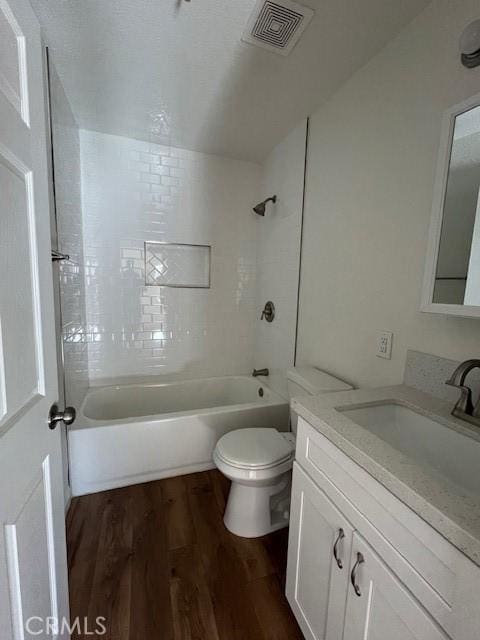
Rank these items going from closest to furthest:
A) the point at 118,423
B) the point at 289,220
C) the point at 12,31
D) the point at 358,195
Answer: the point at 12,31
the point at 358,195
the point at 118,423
the point at 289,220

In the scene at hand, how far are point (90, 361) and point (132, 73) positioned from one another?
6.46ft

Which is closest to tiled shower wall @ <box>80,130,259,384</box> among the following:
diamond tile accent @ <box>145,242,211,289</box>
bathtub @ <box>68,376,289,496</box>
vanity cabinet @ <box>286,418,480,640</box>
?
diamond tile accent @ <box>145,242,211,289</box>

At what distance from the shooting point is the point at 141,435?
5.95 ft

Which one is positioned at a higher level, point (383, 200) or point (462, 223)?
point (383, 200)

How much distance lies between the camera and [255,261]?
2750 mm

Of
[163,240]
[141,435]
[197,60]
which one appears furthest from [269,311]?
[197,60]

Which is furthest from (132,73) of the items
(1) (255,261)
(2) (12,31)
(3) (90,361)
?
(3) (90,361)

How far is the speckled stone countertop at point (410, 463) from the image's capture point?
51cm

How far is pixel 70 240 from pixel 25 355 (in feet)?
4.89

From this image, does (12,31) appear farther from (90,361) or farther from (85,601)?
(90,361)

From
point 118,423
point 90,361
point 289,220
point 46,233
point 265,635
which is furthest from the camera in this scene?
point 90,361

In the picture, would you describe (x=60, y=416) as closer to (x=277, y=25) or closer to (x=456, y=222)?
(x=456, y=222)

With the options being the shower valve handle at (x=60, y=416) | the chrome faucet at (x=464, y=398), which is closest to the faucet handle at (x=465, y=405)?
the chrome faucet at (x=464, y=398)

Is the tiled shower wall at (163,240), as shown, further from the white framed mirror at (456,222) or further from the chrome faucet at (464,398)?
the chrome faucet at (464,398)
